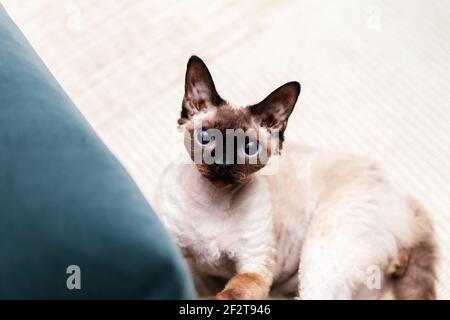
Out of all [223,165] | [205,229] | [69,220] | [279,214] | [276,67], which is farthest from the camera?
[276,67]

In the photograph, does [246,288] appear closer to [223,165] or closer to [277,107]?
[223,165]

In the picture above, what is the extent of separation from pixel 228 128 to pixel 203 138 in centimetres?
6

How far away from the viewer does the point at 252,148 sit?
3.99 ft

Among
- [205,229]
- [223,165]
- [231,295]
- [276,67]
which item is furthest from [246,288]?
[276,67]

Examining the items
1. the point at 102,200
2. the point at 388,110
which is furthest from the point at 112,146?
the point at 102,200

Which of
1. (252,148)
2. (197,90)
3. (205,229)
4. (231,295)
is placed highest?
(197,90)

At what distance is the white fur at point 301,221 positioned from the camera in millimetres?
1348

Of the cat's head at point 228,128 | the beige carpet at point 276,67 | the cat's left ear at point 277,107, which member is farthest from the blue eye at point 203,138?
the beige carpet at point 276,67

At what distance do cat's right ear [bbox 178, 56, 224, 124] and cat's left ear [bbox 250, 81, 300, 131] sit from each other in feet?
0.30

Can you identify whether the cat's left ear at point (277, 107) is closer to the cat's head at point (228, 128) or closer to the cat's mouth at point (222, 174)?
the cat's head at point (228, 128)

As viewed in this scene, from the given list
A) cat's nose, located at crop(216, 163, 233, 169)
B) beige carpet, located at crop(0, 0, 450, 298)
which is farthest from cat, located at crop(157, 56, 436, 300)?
beige carpet, located at crop(0, 0, 450, 298)

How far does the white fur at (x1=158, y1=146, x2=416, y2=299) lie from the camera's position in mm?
1348
